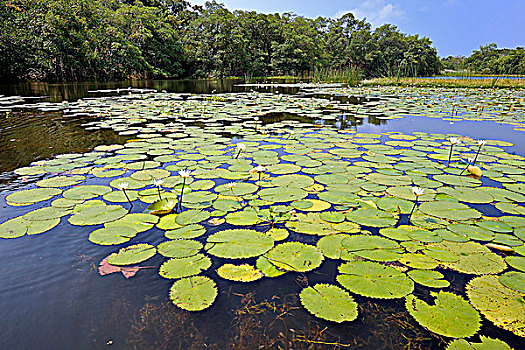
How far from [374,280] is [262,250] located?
2.02ft

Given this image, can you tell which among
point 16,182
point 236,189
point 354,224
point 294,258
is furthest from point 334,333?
point 16,182

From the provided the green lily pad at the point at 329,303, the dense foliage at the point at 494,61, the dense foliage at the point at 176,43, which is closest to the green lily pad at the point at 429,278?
the green lily pad at the point at 329,303

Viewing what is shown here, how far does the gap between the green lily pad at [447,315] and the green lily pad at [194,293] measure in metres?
0.91

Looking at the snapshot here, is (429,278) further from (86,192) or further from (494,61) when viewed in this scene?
(494,61)

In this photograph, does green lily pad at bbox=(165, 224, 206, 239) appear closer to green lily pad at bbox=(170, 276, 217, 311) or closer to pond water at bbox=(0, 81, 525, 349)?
pond water at bbox=(0, 81, 525, 349)

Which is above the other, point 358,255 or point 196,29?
point 196,29

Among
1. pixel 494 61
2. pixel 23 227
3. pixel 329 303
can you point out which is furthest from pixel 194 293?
pixel 494 61

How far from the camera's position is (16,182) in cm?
258

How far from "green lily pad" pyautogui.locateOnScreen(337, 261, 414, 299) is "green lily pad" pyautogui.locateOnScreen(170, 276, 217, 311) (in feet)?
2.12

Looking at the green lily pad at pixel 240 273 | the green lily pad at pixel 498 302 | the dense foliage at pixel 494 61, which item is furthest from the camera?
the dense foliage at pixel 494 61

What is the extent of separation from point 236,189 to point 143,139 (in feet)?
7.97

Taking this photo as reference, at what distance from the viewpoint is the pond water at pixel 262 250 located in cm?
118

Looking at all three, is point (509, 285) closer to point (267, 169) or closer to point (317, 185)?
point (317, 185)

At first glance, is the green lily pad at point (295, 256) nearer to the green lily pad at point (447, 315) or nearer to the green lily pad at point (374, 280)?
the green lily pad at point (374, 280)
